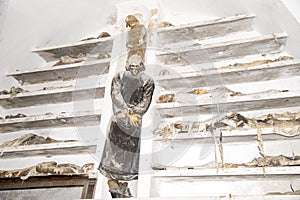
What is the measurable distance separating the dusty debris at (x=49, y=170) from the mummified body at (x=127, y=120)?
0.17 metres

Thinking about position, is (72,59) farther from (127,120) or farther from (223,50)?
→ (223,50)

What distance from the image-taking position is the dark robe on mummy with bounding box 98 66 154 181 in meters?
1.73

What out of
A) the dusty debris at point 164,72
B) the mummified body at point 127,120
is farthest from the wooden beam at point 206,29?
the mummified body at point 127,120

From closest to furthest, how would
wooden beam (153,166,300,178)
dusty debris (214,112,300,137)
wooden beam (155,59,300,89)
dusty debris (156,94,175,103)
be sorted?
wooden beam (153,166,300,178) → dusty debris (214,112,300,137) → wooden beam (155,59,300,89) → dusty debris (156,94,175,103)

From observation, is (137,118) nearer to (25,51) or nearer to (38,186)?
(38,186)

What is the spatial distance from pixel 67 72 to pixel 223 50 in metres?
0.98

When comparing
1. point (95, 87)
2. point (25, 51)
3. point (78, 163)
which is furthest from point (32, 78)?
point (78, 163)

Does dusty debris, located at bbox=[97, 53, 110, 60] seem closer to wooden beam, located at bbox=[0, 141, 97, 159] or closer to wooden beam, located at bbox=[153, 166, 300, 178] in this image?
wooden beam, located at bbox=[0, 141, 97, 159]

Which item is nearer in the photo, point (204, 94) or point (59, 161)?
point (204, 94)

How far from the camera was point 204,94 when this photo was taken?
1.94m

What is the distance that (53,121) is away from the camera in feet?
6.95

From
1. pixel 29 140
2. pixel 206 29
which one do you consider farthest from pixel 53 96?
pixel 206 29

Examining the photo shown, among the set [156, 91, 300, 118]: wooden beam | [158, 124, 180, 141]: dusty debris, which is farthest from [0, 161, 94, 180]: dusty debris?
[156, 91, 300, 118]: wooden beam

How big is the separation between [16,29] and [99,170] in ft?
3.79
